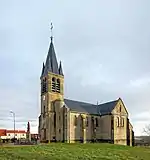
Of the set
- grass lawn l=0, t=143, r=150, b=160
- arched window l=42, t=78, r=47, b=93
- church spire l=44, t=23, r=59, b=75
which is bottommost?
grass lawn l=0, t=143, r=150, b=160

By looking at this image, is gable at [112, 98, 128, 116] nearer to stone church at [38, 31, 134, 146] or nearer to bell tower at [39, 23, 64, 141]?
stone church at [38, 31, 134, 146]

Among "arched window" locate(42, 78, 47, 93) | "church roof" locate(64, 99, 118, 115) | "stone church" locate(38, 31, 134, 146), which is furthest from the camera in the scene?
"arched window" locate(42, 78, 47, 93)

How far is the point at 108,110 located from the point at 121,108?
11.9ft

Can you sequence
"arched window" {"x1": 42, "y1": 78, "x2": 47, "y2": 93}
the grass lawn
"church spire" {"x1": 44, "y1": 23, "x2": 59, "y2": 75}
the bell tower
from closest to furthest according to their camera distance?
the grass lawn, the bell tower, "arched window" {"x1": 42, "y1": 78, "x2": 47, "y2": 93}, "church spire" {"x1": 44, "y1": 23, "x2": 59, "y2": 75}

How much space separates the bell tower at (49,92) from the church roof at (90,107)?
125 inches

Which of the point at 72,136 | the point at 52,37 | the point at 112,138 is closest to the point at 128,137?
the point at 112,138

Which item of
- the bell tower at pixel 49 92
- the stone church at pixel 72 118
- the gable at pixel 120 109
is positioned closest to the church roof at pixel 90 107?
the stone church at pixel 72 118

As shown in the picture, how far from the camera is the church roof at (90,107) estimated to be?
69.2 meters

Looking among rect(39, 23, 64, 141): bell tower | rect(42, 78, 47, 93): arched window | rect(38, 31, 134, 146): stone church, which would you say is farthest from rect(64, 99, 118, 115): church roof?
rect(42, 78, 47, 93): arched window

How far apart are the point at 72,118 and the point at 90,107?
10.3 m

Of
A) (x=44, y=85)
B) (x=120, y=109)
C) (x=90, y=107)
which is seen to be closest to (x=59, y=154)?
(x=44, y=85)

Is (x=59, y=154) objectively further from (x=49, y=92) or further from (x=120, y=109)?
(x=120, y=109)

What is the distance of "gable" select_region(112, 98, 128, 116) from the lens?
7088cm

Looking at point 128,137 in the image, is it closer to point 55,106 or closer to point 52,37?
point 55,106
